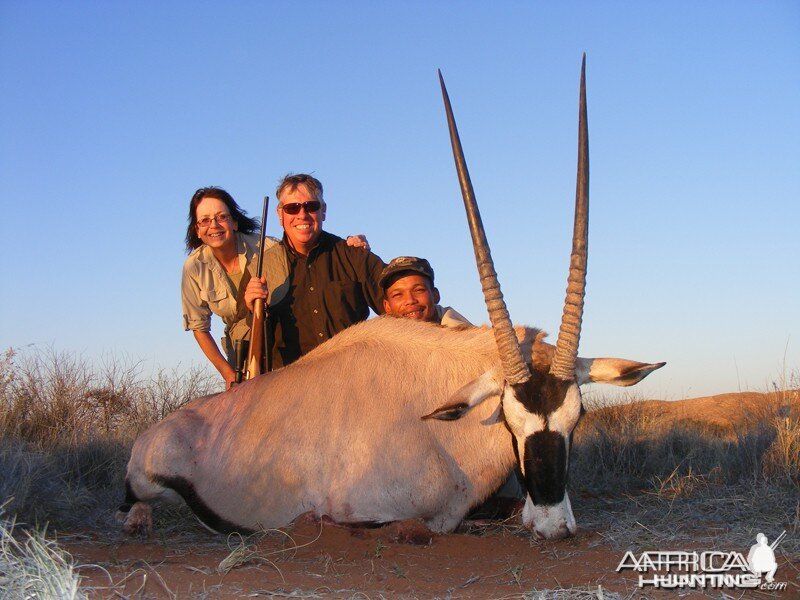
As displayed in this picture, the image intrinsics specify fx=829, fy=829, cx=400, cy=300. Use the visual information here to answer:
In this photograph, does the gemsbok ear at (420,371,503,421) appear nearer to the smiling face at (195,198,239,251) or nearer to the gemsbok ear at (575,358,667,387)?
the gemsbok ear at (575,358,667,387)

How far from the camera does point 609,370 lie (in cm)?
469

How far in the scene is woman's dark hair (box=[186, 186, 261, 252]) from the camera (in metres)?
7.72

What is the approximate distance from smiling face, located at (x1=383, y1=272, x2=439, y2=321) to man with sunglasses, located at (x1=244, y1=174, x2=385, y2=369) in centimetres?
55

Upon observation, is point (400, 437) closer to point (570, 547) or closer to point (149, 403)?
point (570, 547)

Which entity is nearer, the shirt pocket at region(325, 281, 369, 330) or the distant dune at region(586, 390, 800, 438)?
the shirt pocket at region(325, 281, 369, 330)

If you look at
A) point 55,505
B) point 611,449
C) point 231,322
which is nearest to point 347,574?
point 55,505

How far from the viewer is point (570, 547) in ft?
13.8

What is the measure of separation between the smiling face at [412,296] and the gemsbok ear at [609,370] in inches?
68.3

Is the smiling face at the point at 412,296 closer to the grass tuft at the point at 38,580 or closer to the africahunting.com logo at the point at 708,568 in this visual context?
the africahunting.com logo at the point at 708,568

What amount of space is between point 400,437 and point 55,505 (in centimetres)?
243

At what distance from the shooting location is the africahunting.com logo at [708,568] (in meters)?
3.36

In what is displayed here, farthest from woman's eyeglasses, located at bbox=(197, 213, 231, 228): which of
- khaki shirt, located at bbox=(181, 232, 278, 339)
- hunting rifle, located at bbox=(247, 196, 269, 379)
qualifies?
hunting rifle, located at bbox=(247, 196, 269, 379)

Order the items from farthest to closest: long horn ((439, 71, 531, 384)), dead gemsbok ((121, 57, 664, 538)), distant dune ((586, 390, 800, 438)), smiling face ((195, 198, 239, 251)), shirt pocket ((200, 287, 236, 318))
Result: distant dune ((586, 390, 800, 438)) → shirt pocket ((200, 287, 236, 318)) → smiling face ((195, 198, 239, 251)) → long horn ((439, 71, 531, 384)) → dead gemsbok ((121, 57, 664, 538))

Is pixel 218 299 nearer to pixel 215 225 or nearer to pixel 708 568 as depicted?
pixel 215 225
